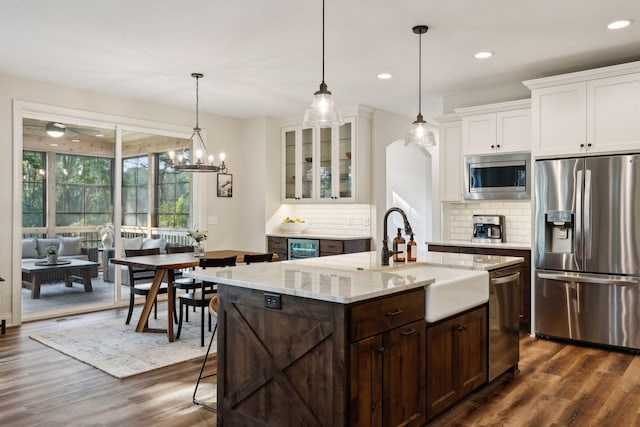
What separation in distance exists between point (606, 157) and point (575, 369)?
6.17 feet

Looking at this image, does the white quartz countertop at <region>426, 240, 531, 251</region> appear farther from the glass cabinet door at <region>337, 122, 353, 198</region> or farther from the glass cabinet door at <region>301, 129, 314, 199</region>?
the glass cabinet door at <region>301, 129, 314, 199</region>

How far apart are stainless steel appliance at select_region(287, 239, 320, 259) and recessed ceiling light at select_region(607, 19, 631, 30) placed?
4.08m

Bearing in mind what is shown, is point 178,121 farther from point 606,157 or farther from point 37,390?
point 606,157

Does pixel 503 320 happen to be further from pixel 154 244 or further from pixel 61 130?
pixel 61 130

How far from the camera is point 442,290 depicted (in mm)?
2734

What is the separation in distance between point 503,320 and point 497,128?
2.63 meters

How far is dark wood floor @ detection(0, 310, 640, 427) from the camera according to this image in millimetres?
2914

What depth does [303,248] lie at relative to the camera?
22.5ft

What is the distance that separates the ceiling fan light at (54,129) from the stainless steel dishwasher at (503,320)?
198 inches

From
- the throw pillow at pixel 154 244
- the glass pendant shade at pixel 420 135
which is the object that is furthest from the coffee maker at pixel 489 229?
the throw pillow at pixel 154 244

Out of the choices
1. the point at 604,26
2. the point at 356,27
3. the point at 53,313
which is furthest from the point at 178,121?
the point at 604,26

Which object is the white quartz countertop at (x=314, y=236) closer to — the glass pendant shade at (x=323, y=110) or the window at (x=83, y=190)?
the window at (x=83, y=190)

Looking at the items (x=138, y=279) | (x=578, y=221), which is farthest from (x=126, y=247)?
(x=578, y=221)

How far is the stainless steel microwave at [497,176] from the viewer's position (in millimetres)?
5191
